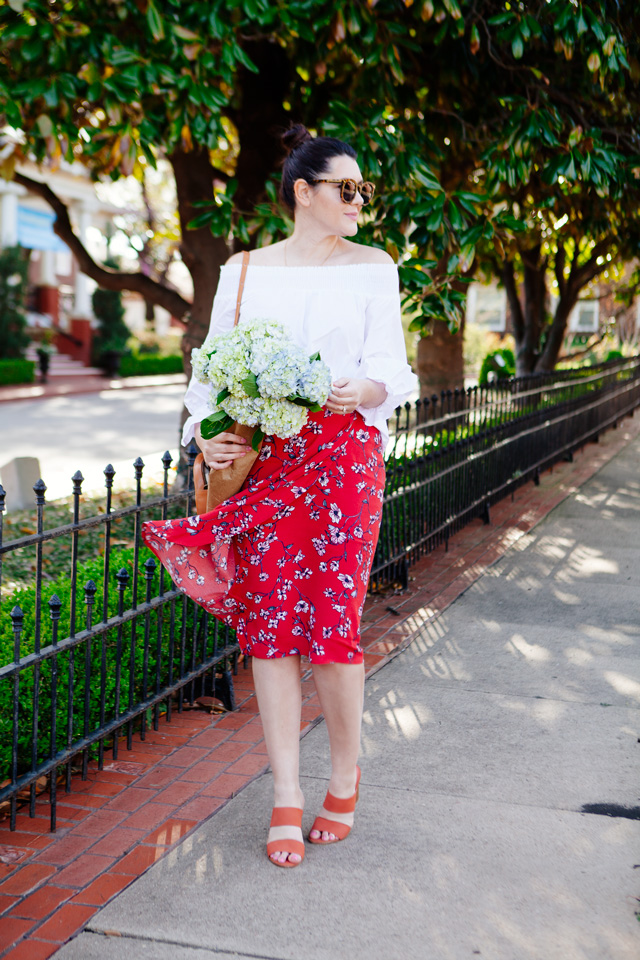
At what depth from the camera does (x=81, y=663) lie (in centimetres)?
360

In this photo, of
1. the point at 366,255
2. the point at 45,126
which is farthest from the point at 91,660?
the point at 45,126

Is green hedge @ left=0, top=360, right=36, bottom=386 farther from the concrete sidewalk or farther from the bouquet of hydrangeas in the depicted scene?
→ the bouquet of hydrangeas

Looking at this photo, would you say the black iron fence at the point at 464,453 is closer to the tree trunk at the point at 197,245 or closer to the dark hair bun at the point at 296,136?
the tree trunk at the point at 197,245

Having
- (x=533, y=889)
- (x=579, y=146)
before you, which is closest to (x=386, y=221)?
(x=579, y=146)

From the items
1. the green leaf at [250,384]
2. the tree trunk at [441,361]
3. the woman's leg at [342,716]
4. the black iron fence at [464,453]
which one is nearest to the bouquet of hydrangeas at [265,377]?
the green leaf at [250,384]

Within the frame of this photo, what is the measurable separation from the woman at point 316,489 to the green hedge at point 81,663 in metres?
0.75

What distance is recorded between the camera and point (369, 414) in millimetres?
2867

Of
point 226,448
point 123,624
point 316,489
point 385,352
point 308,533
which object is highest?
point 385,352

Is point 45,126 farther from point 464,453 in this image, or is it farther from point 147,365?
point 147,365

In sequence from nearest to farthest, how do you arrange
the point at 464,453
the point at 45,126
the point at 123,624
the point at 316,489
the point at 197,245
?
1. the point at 316,489
2. the point at 123,624
3. the point at 45,126
4. the point at 464,453
5. the point at 197,245

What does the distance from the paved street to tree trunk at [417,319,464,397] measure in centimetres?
342

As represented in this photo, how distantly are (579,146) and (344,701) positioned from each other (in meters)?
4.58

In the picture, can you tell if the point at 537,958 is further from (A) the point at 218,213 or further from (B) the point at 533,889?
(A) the point at 218,213

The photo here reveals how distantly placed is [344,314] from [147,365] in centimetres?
3104
